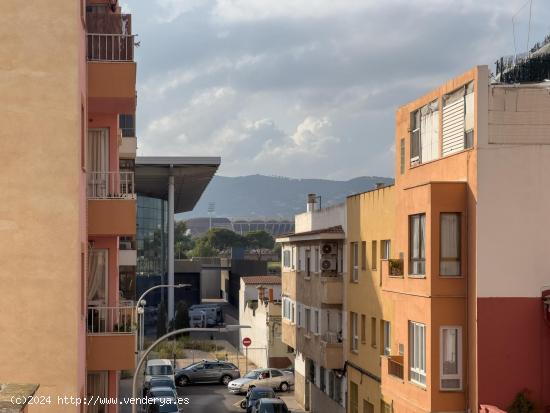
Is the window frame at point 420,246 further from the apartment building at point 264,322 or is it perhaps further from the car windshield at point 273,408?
the apartment building at point 264,322

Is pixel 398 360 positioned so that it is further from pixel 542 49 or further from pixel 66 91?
pixel 66 91

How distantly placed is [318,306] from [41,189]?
29.3m

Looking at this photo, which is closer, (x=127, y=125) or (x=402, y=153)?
(x=402, y=153)

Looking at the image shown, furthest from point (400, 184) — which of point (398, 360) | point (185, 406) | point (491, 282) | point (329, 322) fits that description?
point (185, 406)

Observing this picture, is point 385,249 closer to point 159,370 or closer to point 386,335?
point 386,335

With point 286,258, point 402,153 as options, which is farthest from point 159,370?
point 402,153

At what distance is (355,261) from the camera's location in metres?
40.3

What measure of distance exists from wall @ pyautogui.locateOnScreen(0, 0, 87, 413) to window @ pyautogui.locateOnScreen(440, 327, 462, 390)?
1049 centimetres

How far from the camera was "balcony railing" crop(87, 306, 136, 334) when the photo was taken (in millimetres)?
20109

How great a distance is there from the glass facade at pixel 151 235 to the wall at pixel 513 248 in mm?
78018

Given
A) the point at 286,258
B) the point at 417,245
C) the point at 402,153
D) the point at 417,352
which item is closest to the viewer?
the point at 417,245

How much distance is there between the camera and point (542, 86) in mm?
23266

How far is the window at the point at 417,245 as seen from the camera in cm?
2389

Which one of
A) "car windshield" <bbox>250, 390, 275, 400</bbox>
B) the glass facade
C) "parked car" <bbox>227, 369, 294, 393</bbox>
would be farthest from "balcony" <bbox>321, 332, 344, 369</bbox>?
the glass facade
